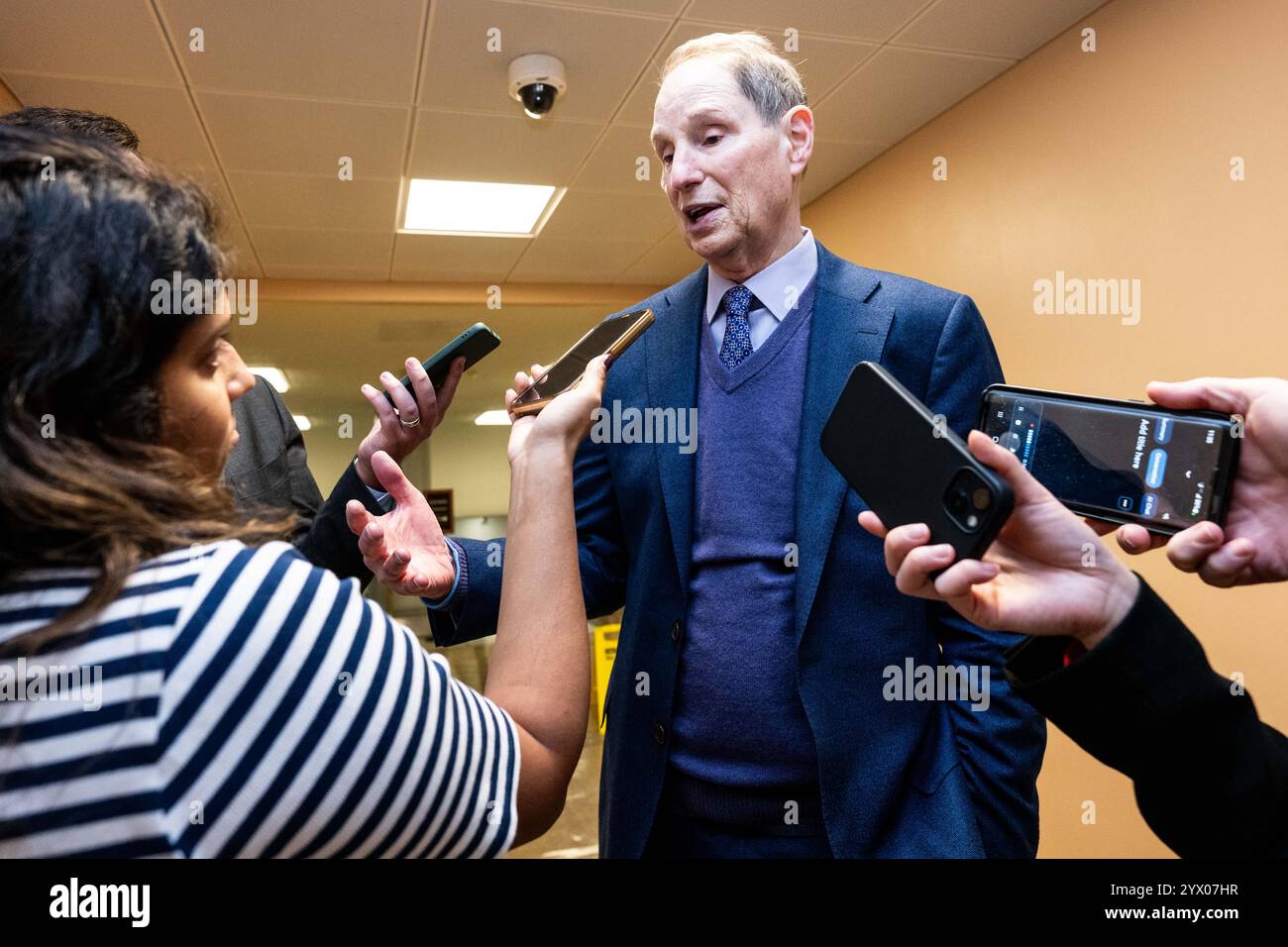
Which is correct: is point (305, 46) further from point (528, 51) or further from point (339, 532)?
point (339, 532)

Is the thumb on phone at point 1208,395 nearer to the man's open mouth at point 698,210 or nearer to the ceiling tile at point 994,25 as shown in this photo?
the man's open mouth at point 698,210

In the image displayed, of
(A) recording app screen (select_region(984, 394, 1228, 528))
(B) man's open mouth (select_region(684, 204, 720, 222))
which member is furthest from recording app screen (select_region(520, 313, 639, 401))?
(A) recording app screen (select_region(984, 394, 1228, 528))

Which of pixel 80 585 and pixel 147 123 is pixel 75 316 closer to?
pixel 80 585

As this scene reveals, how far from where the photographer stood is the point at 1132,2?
238 centimetres

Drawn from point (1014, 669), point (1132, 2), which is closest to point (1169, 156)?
point (1132, 2)

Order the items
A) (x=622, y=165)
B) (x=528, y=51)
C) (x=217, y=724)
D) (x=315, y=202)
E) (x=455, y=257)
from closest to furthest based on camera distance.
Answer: (x=217, y=724), (x=528, y=51), (x=622, y=165), (x=315, y=202), (x=455, y=257)

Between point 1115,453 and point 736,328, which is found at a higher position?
point 736,328

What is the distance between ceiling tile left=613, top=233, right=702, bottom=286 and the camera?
495 cm

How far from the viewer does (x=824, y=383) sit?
123 cm

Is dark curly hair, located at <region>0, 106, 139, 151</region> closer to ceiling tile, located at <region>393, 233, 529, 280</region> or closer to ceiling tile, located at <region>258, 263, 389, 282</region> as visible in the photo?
ceiling tile, located at <region>393, 233, 529, 280</region>

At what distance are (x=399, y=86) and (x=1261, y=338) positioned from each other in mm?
2677

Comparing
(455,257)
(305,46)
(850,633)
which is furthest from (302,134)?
(850,633)

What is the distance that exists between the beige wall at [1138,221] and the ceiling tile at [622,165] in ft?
3.90

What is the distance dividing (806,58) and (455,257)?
287 centimetres
